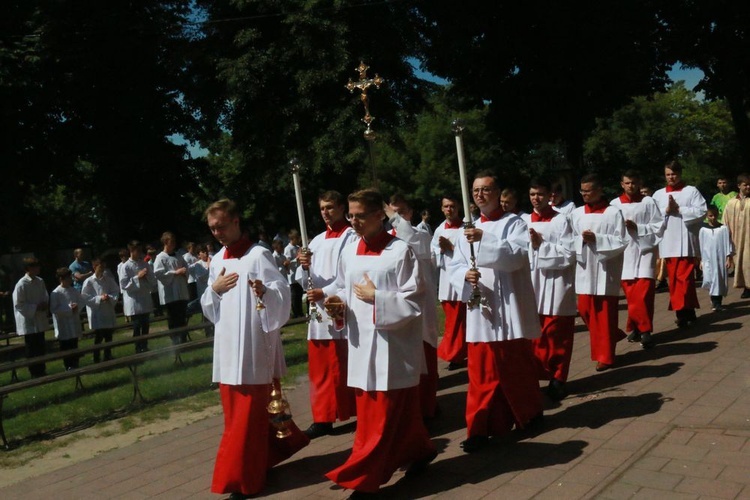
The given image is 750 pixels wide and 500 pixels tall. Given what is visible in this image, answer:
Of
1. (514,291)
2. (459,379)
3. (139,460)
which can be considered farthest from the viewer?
(459,379)

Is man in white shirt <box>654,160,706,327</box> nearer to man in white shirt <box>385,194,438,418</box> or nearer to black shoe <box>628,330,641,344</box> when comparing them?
black shoe <box>628,330,641,344</box>

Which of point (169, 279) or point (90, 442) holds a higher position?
point (169, 279)

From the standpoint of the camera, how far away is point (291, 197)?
34.9 meters

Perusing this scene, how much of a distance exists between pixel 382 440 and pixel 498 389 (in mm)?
1324

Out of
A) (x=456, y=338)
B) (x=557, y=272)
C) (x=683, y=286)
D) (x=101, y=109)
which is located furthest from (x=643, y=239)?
(x=101, y=109)

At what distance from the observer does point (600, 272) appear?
836 centimetres

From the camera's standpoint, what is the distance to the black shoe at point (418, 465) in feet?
18.0

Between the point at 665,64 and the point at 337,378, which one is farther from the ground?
the point at 665,64

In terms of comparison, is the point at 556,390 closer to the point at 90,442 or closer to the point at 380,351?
the point at 380,351

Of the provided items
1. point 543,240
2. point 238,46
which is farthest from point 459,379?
point 238,46

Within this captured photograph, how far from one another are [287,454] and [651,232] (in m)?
5.42

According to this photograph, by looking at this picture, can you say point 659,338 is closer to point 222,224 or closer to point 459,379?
point 459,379

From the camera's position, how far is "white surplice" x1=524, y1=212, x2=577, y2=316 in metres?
7.71

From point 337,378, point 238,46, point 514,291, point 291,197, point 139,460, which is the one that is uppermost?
point 238,46
